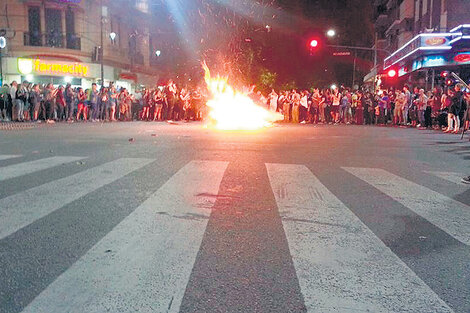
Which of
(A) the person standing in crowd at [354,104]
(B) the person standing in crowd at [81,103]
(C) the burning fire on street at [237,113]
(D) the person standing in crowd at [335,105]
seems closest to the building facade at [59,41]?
(B) the person standing in crowd at [81,103]

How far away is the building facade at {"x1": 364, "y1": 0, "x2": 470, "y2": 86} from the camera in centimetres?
2391

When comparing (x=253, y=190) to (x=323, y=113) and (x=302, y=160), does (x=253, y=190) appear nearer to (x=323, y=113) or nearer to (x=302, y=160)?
(x=302, y=160)

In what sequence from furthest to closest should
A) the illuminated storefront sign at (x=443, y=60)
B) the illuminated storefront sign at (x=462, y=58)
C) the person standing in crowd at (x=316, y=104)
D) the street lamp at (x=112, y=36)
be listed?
the street lamp at (x=112, y=36) → the person standing in crowd at (x=316, y=104) → the illuminated storefront sign at (x=443, y=60) → the illuminated storefront sign at (x=462, y=58)

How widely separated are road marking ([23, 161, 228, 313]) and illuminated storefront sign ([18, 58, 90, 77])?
3116cm

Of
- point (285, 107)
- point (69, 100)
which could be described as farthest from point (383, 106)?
point (69, 100)

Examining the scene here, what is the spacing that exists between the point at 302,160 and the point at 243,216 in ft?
14.1

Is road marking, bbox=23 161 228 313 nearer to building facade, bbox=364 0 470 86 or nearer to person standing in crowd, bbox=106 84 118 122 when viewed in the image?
person standing in crowd, bbox=106 84 118 122

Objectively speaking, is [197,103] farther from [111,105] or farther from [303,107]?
[303,107]

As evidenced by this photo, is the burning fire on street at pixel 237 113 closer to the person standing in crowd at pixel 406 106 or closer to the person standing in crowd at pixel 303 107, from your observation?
the person standing in crowd at pixel 303 107

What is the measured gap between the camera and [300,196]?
554cm

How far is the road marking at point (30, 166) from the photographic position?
6.71m

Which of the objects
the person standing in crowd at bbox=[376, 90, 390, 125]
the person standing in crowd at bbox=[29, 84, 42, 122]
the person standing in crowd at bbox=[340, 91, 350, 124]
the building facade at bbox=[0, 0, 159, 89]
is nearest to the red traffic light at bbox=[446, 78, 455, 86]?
the person standing in crowd at bbox=[376, 90, 390, 125]

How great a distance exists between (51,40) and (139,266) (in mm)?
33815

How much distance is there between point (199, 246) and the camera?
12.1 ft
